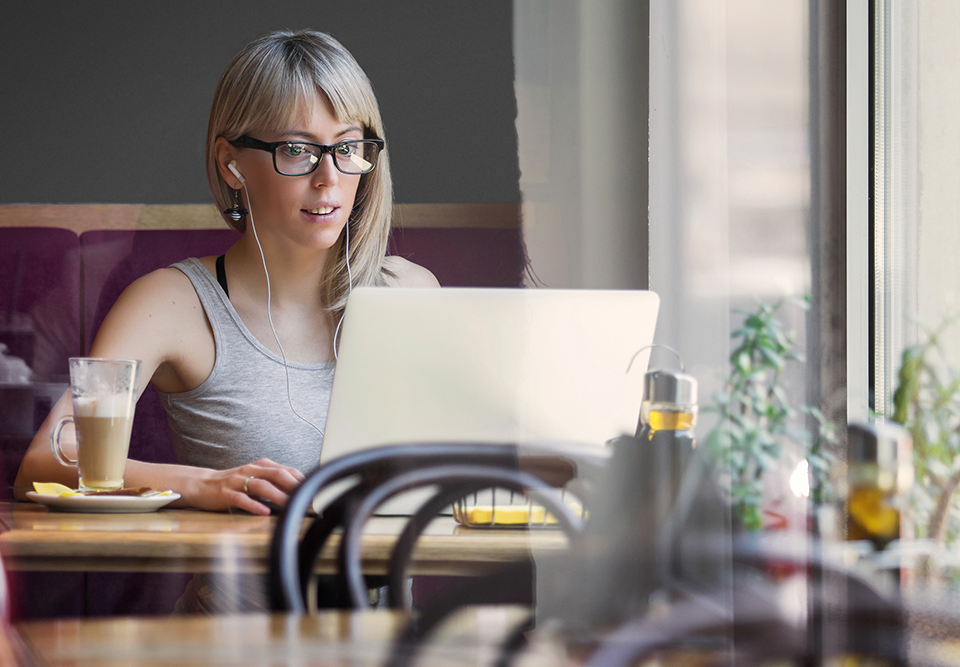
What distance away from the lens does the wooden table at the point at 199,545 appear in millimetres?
466

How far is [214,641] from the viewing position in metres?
0.33

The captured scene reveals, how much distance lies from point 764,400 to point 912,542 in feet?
0.32

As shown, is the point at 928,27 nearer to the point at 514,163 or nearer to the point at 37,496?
the point at 37,496

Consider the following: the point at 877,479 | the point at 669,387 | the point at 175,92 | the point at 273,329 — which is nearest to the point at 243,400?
the point at 273,329

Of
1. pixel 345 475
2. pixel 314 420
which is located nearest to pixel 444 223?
pixel 314 420

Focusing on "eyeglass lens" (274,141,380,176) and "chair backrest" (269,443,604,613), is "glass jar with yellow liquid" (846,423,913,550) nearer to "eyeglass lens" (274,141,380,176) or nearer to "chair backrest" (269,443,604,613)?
"chair backrest" (269,443,604,613)

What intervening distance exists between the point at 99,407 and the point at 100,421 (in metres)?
0.01

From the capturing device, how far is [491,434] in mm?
540

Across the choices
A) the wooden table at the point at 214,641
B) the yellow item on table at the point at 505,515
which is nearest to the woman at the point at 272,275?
the yellow item on table at the point at 505,515

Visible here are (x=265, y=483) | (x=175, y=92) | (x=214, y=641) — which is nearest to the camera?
(x=214, y=641)

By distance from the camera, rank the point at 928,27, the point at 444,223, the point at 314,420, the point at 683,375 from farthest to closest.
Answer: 1. the point at 444,223
2. the point at 314,420
3. the point at 683,375
4. the point at 928,27

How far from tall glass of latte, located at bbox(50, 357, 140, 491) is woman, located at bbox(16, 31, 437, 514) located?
0.60 ft

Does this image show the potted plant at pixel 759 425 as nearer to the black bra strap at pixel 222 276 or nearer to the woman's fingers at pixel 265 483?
the woman's fingers at pixel 265 483

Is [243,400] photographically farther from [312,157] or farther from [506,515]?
[506,515]
